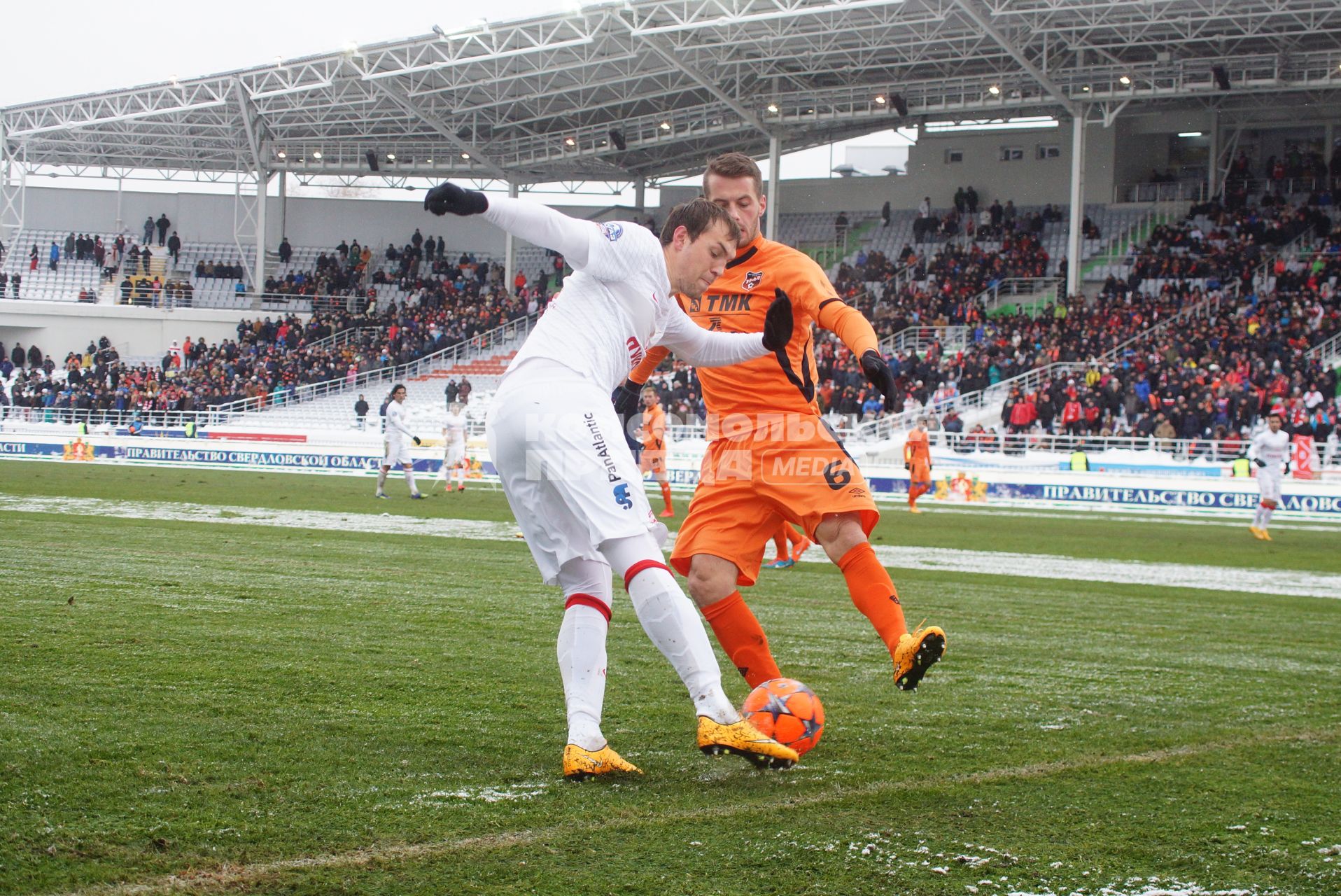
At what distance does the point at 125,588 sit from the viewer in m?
7.75

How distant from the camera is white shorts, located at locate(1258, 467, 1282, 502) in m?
17.9

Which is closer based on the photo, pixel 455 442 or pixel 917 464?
pixel 917 464

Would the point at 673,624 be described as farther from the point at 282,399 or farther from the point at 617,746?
the point at 282,399

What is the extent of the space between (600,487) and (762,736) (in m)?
0.92

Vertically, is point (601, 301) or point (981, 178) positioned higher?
point (981, 178)

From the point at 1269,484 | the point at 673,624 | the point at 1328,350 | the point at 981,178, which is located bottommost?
the point at 673,624

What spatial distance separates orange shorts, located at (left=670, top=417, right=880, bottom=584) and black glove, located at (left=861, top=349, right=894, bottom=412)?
42cm

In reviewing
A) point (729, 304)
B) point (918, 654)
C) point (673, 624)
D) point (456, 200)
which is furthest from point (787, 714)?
point (456, 200)

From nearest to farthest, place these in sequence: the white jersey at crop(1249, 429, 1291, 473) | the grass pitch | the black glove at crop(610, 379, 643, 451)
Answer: the grass pitch → the black glove at crop(610, 379, 643, 451) → the white jersey at crop(1249, 429, 1291, 473)

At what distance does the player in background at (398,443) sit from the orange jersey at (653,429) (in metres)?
4.22

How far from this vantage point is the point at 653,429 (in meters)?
19.1

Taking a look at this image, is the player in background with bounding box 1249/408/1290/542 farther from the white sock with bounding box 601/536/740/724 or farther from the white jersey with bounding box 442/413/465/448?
the white sock with bounding box 601/536/740/724

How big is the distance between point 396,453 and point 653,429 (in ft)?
15.7

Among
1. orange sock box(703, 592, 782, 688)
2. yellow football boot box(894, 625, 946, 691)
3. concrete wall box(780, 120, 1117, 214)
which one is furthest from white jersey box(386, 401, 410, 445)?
concrete wall box(780, 120, 1117, 214)
